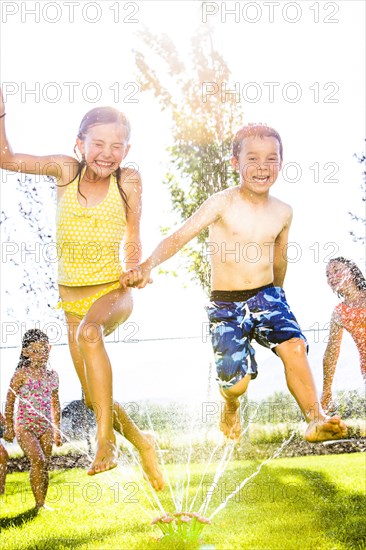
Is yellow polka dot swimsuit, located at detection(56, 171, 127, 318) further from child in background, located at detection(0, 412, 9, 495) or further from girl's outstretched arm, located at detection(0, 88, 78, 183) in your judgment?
child in background, located at detection(0, 412, 9, 495)

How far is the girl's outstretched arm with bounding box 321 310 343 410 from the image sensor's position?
16.0 ft

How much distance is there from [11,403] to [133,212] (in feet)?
5.48

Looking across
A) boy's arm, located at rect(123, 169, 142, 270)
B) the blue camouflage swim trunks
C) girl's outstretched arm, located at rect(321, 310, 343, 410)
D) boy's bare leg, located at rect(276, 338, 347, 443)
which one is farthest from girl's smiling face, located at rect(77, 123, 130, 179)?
girl's outstretched arm, located at rect(321, 310, 343, 410)

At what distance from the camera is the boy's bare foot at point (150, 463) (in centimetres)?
395

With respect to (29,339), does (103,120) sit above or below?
above

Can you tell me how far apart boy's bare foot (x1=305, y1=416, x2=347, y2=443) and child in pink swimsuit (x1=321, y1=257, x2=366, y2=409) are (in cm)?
151

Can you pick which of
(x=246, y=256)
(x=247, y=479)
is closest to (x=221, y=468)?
(x=247, y=479)

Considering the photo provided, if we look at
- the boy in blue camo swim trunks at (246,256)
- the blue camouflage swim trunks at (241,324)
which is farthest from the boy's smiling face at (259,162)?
the blue camouflage swim trunks at (241,324)

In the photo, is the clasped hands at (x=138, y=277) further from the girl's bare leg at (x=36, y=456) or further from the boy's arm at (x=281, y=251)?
the girl's bare leg at (x=36, y=456)

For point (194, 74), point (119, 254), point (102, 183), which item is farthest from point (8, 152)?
point (194, 74)

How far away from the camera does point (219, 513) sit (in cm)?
565

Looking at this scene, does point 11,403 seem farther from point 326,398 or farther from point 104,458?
point 326,398

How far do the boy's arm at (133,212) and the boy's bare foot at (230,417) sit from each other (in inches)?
33.8

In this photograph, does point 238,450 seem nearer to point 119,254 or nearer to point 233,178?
point 233,178
